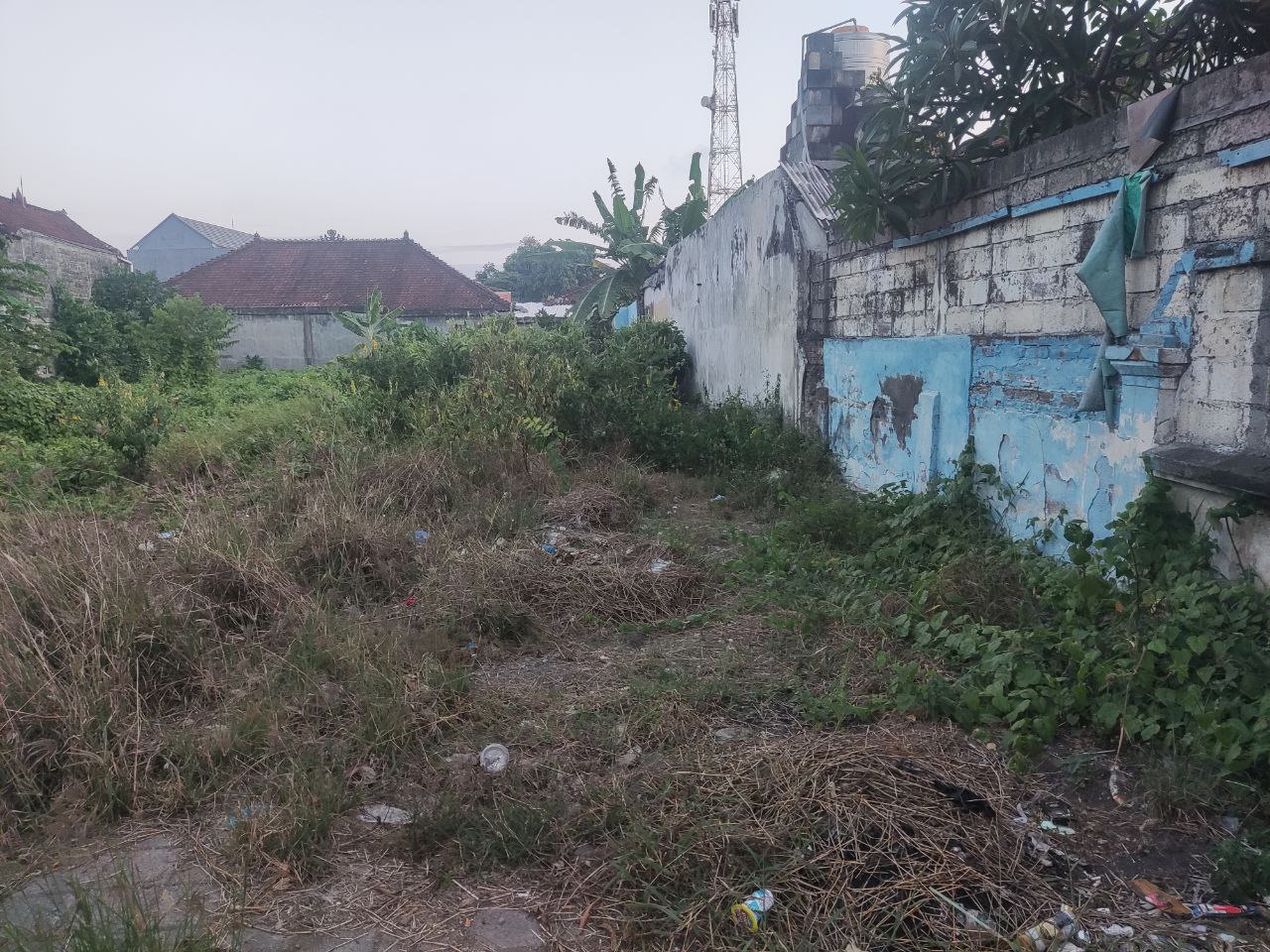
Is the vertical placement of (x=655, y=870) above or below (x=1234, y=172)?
below

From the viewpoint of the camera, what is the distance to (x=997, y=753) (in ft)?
8.74

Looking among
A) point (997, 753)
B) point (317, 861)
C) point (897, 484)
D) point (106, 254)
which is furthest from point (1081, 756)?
point (106, 254)

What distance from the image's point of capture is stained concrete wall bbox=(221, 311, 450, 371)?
22.9 m

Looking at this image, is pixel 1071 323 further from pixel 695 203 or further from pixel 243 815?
pixel 695 203

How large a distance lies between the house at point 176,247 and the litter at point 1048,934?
4029 cm

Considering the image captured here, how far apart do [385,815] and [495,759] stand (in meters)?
0.41

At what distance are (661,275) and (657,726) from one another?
12134 mm

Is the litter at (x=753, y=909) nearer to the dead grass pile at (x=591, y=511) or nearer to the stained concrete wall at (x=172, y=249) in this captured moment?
the dead grass pile at (x=591, y=511)

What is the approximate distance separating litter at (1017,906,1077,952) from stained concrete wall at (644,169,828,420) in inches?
225

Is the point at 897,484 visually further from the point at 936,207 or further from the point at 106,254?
the point at 106,254

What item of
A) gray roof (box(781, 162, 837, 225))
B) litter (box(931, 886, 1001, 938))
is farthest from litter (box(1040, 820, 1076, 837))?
gray roof (box(781, 162, 837, 225))

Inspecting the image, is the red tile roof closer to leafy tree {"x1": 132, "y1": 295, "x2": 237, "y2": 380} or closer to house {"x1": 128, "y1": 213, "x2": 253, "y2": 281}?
leafy tree {"x1": 132, "y1": 295, "x2": 237, "y2": 380}

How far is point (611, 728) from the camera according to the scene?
2.98 m

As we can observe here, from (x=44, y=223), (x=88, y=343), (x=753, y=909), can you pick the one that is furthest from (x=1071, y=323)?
(x=44, y=223)
